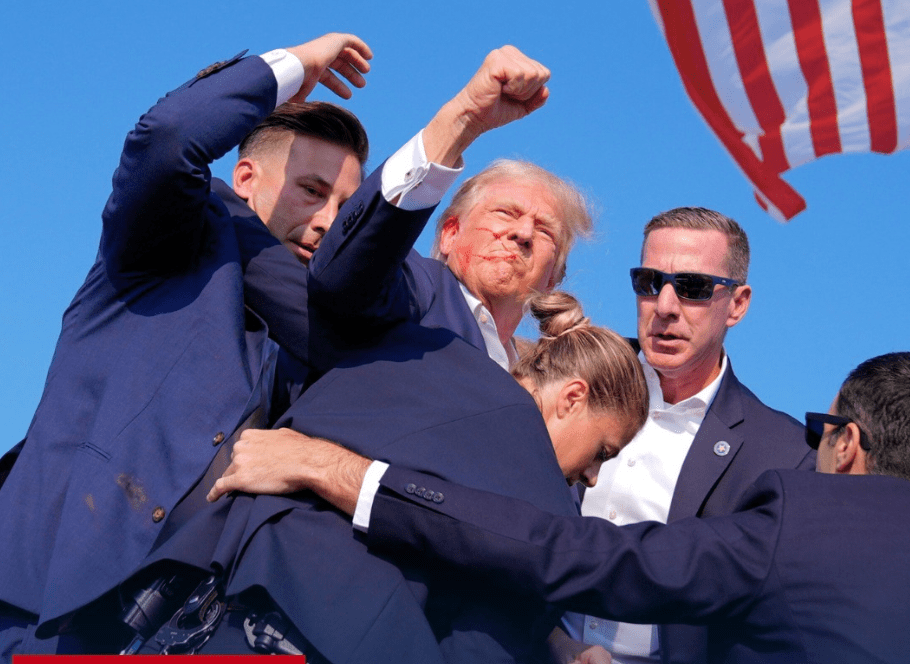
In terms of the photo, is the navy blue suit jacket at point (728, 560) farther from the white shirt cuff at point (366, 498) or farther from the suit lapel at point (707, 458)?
the suit lapel at point (707, 458)

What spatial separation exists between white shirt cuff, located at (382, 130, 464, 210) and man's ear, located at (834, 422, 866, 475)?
1351mm

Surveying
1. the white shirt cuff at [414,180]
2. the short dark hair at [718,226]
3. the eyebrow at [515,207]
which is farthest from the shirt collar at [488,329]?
the white shirt cuff at [414,180]

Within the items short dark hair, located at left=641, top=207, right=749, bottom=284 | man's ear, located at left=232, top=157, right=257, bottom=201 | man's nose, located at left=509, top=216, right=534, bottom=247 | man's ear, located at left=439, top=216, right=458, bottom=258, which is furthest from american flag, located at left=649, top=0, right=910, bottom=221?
man's ear, located at left=232, top=157, right=257, bottom=201

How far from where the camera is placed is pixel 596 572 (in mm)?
2904

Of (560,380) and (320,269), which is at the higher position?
(320,269)

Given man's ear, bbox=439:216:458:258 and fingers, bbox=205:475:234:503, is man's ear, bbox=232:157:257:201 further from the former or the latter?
fingers, bbox=205:475:234:503

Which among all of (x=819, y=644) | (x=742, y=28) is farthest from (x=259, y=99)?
(x=742, y=28)

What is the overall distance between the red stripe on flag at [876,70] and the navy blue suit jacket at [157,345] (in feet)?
10.7

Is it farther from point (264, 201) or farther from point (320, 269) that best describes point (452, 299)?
point (320, 269)

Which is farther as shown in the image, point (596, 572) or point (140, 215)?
point (140, 215)

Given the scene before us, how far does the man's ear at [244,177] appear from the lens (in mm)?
→ 4234

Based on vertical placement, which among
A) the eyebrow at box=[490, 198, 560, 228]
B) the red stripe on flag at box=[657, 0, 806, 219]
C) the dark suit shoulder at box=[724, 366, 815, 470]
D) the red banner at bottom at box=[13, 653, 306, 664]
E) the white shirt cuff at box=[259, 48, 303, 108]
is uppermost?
the red stripe on flag at box=[657, 0, 806, 219]

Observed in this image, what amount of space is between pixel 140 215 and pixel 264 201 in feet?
3.24

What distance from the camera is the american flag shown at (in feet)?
17.8
